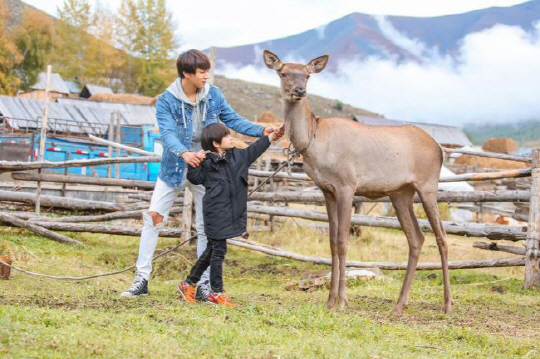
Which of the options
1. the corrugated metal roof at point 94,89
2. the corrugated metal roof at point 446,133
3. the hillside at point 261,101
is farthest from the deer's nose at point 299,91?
the hillside at point 261,101

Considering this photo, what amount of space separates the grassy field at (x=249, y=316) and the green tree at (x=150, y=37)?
50199 millimetres

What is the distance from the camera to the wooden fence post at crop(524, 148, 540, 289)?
8055 millimetres

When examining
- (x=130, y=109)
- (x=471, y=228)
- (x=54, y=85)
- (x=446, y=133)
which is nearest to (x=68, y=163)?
(x=471, y=228)

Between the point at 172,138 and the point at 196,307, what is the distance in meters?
1.49

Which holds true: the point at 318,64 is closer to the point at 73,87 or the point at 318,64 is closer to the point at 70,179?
the point at 70,179

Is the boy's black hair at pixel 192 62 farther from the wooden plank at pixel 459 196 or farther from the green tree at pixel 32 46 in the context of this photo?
the green tree at pixel 32 46

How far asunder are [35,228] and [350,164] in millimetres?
5319

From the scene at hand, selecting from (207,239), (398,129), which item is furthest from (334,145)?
(207,239)

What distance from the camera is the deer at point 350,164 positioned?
622cm

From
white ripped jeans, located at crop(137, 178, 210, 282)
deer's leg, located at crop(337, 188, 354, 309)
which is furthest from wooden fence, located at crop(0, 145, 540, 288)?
white ripped jeans, located at crop(137, 178, 210, 282)

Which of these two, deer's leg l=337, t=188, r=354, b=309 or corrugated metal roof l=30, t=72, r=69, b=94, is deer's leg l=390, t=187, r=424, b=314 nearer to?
deer's leg l=337, t=188, r=354, b=309

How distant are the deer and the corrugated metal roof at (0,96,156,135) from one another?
95.6 feet

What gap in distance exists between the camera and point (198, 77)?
6168 millimetres

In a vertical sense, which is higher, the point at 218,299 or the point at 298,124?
the point at 298,124
